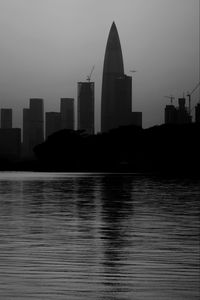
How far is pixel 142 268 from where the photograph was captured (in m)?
16.6

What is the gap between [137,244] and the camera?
22.2 m

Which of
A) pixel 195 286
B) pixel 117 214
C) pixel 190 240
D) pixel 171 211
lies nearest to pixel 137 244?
pixel 190 240

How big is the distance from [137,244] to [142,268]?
18.5 feet

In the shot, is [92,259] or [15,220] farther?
[15,220]

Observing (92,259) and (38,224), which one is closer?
(92,259)

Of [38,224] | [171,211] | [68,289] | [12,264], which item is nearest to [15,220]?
[38,224]

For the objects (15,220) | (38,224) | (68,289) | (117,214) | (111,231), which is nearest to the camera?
(68,289)

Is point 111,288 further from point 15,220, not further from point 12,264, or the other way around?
point 15,220

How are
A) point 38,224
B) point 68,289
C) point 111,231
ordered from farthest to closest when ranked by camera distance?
1. point 38,224
2. point 111,231
3. point 68,289

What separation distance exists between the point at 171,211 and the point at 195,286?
2540cm

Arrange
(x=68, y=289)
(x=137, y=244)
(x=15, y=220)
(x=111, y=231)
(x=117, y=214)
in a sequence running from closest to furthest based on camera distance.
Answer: (x=68, y=289), (x=137, y=244), (x=111, y=231), (x=15, y=220), (x=117, y=214)

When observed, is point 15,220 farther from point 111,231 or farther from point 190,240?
point 190,240

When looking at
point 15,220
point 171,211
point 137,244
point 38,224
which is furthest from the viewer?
point 171,211

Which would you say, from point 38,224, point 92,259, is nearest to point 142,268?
point 92,259
